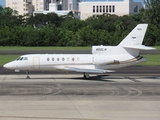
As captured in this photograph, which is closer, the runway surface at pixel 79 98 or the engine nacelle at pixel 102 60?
the runway surface at pixel 79 98

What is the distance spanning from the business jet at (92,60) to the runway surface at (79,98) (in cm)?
101

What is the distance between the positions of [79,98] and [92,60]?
11593mm

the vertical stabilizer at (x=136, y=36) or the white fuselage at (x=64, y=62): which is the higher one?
the vertical stabilizer at (x=136, y=36)

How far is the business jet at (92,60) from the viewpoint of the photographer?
39094mm

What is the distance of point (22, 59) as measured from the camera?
129 ft

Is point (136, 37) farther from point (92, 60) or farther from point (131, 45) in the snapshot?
point (92, 60)

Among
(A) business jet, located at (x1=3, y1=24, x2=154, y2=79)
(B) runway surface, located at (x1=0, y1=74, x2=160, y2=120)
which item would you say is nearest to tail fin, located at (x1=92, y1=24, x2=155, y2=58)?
(A) business jet, located at (x1=3, y1=24, x2=154, y2=79)

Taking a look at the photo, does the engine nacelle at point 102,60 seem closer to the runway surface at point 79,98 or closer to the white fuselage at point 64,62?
the white fuselage at point 64,62

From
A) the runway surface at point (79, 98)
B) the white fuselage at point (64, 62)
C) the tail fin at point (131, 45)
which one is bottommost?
the runway surface at point (79, 98)

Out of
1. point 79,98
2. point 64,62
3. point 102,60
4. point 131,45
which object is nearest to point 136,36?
point 131,45

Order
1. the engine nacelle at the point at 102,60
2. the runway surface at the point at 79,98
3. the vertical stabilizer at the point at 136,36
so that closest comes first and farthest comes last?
the runway surface at the point at 79,98, the engine nacelle at the point at 102,60, the vertical stabilizer at the point at 136,36

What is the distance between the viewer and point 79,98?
2794cm

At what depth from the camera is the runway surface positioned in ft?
73.9

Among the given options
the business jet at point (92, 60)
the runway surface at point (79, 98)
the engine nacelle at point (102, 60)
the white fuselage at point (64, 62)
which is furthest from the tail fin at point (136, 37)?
the runway surface at point (79, 98)
